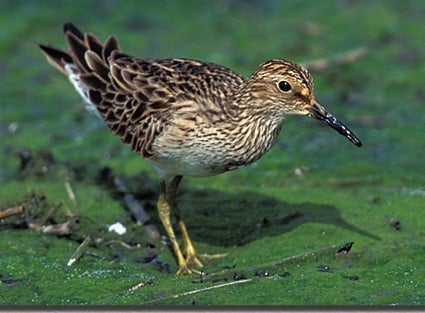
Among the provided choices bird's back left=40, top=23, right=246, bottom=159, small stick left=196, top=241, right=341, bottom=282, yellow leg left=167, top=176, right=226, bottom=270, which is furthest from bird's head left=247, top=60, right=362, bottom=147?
yellow leg left=167, top=176, right=226, bottom=270

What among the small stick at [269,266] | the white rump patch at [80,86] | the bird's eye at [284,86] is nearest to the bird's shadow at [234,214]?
the small stick at [269,266]

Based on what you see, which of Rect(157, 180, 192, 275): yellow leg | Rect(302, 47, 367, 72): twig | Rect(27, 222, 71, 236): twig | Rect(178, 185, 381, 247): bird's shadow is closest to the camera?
Rect(157, 180, 192, 275): yellow leg

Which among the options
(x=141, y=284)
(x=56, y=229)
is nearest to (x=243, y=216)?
(x=56, y=229)

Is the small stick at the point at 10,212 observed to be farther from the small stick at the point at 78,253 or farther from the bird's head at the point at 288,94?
the bird's head at the point at 288,94

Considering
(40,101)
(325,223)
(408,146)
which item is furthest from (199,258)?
(40,101)

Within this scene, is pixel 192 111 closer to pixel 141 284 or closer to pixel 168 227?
pixel 168 227

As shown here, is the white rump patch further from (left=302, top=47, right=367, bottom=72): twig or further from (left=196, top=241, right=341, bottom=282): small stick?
(left=302, top=47, right=367, bottom=72): twig
